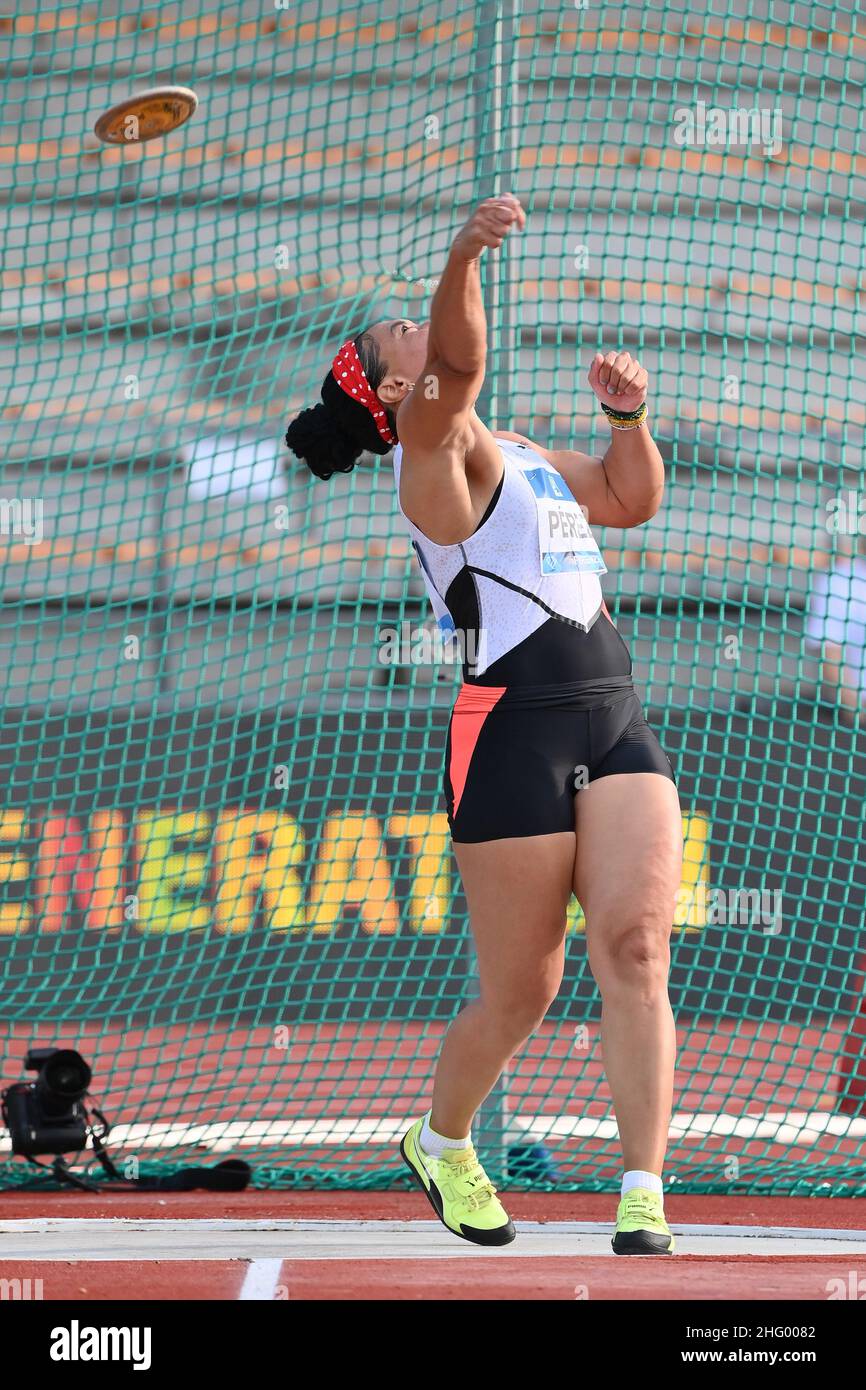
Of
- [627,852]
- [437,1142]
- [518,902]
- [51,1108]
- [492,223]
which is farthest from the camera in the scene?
[51,1108]

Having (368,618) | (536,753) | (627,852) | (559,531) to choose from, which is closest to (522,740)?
(536,753)

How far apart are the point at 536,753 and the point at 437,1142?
97 cm

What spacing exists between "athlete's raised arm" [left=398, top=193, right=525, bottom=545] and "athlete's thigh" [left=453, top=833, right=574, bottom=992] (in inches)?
25.9

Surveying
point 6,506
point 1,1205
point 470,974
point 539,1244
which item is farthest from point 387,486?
point 539,1244

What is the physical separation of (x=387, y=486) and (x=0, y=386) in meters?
2.17

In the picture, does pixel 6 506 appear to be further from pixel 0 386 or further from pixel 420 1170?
pixel 420 1170

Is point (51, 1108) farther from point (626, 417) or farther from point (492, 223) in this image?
point (492, 223)

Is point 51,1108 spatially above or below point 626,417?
below

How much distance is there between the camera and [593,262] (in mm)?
9117

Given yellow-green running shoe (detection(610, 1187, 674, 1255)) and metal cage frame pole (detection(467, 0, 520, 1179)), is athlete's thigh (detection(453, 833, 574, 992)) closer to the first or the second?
yellow-green running shoe (detection(610, 1187, 674, 1255))

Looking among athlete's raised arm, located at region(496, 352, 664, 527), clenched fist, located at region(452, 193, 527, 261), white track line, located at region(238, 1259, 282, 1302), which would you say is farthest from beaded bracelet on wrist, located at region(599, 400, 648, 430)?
white track line, located at region(238, 1259, 282, 1302)

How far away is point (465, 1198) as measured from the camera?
373 cm

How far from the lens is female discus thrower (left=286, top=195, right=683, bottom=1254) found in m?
3.29

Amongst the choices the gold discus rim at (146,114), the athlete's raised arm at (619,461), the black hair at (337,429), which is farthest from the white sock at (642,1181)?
the gold discus rim at (146,114)
